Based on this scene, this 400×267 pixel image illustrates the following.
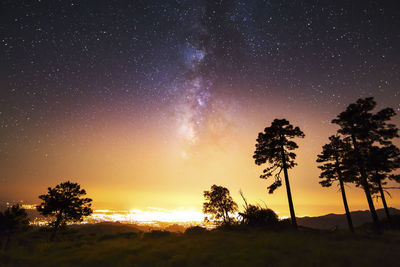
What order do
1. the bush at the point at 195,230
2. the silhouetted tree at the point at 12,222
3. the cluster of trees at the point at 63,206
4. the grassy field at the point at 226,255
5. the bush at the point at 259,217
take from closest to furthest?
1. the grassy field at the point at 226,255
2. the bush at the point at 195,230
3. the bush at the point at 259,217
4. the cluster of trees at the point at 63,206
5. the silhouetted tree at the point at 12,222

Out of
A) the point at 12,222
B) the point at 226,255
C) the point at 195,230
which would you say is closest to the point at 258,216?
the point at 195,230

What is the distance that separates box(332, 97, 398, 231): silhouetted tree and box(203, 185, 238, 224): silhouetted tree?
20798mm

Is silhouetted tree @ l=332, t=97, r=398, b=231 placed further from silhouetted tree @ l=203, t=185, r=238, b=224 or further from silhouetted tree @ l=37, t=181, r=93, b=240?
silhouetted tree @ l=37, t=181, r=93, b=240

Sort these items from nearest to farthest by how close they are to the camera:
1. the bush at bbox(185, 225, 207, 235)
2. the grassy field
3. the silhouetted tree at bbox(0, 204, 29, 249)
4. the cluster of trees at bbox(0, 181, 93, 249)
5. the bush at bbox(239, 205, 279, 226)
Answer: the grassy field → the bush at bbox(185, 225, 207, 235) → the bush at bbox(239, 205, 279, 226) → the cluster of trees at bbox(0, 181, 93, 249) → the silhouetted tree at bbox(0, 204, 29, 249)

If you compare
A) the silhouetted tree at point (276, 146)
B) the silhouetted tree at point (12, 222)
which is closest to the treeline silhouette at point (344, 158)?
the silhouetted tree at point (276, 146)

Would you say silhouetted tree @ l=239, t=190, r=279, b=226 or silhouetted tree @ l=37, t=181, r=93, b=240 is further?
silhouetted tree @ l=37, t=181, r=93, b=240

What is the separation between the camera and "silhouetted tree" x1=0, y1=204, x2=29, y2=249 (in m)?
36.3

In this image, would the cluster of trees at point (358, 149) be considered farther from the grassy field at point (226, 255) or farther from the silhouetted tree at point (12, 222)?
the silhouetted tree at point (12, 222)

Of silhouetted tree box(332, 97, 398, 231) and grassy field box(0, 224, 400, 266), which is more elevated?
silhouetted tree box(332, 97, 398, 231)

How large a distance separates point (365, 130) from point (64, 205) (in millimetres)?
42488

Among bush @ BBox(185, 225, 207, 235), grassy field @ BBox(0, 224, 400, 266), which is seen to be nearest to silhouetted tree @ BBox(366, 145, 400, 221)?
grassy field @ BBox(0, 224, 400, 266)

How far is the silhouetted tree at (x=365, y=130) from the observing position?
18.6m

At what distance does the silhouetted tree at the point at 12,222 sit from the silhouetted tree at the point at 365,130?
184 feet

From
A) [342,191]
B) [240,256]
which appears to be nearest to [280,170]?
[342,191]
